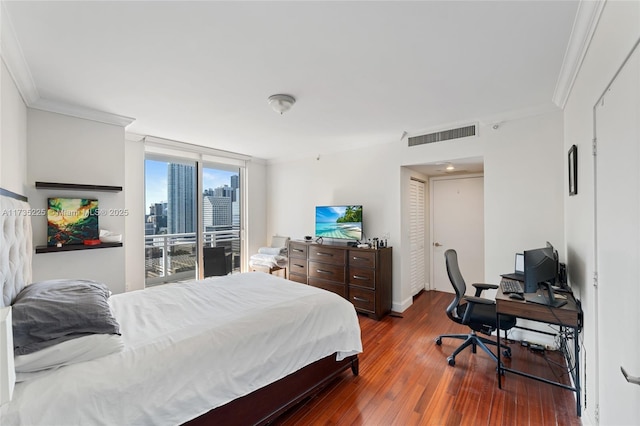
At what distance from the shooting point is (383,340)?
318 cm

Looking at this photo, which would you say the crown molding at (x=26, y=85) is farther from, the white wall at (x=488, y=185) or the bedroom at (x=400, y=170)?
the white wall at (x=488, y=185)

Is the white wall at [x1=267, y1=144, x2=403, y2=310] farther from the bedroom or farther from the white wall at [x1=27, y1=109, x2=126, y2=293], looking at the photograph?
the white wall at [x1=27, y1=109, x2=126, y2=293]

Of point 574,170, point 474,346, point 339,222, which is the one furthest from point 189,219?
point 574,170

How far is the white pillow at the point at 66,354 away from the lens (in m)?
1.24

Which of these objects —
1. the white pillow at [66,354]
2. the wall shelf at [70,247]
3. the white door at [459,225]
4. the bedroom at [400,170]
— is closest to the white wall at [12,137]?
the bedroom at [400,170]

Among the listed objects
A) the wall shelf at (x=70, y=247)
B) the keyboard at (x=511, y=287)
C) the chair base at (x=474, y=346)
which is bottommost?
the chair base at (x=474, y=346)

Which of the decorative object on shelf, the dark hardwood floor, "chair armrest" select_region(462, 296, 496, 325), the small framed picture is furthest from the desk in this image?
the decorative object on shelf

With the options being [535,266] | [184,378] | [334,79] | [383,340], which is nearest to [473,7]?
[334,79]

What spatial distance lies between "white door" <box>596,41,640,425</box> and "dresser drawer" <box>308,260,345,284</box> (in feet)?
9.34

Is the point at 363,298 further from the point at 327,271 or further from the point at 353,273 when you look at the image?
the point at 327,271

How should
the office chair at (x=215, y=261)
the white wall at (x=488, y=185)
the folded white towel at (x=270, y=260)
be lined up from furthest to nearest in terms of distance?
the folded white towel at (x=270, y=260), the office chair at (x=215, y=261), the white wall at (x=488, y=185)

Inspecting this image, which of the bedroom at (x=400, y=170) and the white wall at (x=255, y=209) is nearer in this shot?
the bedroom at (x=400, y=170)

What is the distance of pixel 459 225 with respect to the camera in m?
4.74

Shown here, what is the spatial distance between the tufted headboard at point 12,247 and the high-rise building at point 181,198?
2.33 m
